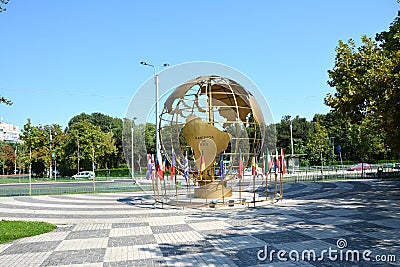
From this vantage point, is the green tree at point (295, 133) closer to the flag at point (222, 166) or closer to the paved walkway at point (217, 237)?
the flag at point (222, 166)

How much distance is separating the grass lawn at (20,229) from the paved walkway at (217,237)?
39cm

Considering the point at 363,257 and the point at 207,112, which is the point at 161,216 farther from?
the point at 363,257

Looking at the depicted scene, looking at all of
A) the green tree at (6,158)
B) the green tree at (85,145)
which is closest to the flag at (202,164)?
the green tree at (85,145)

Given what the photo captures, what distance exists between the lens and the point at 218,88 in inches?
752

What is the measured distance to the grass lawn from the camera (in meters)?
10.4

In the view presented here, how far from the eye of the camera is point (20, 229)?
37.3ft

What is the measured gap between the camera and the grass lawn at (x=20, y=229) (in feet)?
34.3

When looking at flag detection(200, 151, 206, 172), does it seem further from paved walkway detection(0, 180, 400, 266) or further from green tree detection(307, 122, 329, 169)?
green tree detection(307, 122, 329, 169)

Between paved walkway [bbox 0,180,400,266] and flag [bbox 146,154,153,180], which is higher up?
flag [bbox 146,154,153,180]

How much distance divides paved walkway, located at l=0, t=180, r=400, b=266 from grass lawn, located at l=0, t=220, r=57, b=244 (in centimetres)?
39

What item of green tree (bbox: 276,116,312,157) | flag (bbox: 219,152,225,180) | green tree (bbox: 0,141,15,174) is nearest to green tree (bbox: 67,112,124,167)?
green tree (bbox: 0,141,15,174)

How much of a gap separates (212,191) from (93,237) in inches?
352

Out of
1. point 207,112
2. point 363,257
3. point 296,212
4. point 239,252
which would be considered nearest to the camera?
point 363,257

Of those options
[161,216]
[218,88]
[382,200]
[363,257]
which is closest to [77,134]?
[218,88]
